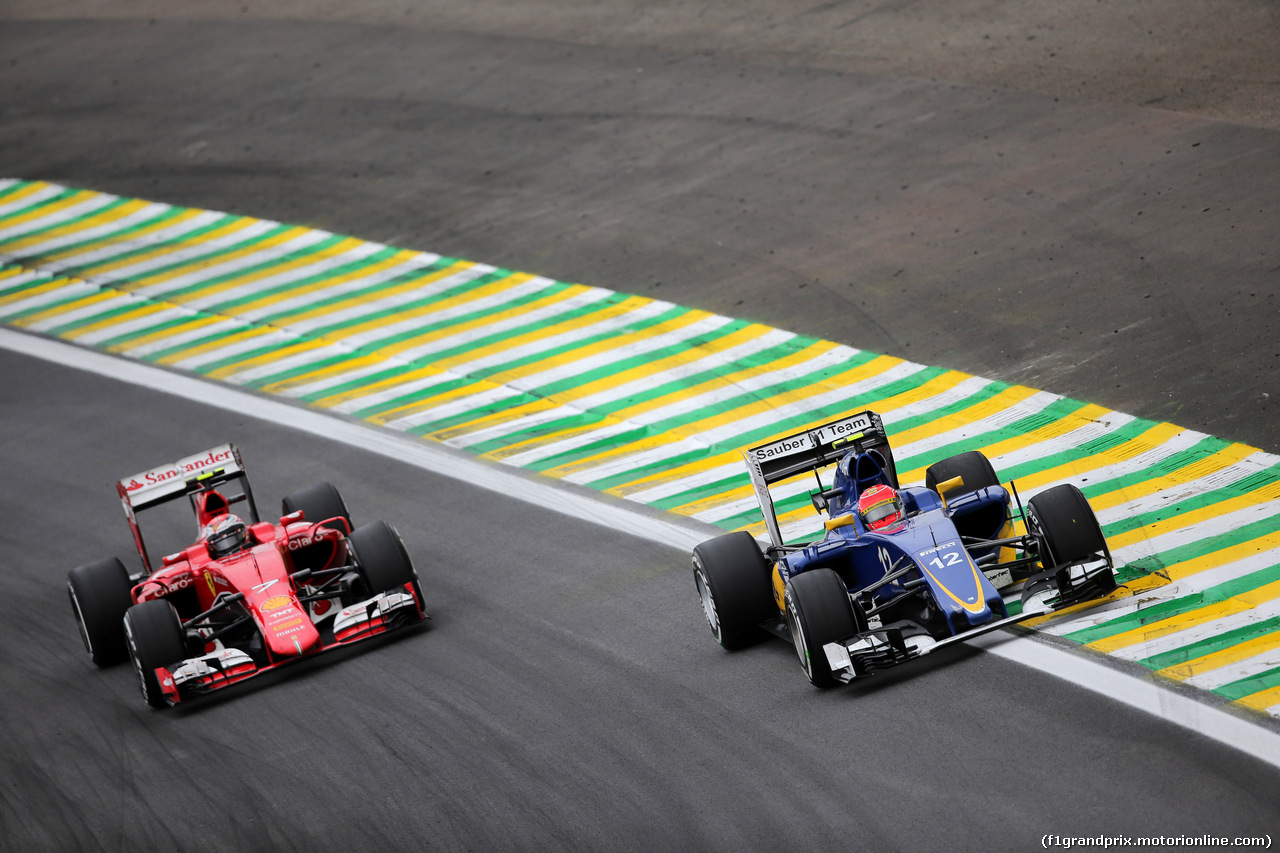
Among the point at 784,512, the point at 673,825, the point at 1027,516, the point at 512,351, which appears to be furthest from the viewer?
the point at 512,351

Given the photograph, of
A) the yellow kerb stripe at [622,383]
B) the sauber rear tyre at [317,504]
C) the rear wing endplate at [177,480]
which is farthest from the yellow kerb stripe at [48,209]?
the sauber rear tyre at [317,504]

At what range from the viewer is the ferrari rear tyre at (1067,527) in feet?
36.3

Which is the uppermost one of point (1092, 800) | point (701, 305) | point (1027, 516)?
point (701, 305)

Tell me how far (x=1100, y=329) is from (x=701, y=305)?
584cm

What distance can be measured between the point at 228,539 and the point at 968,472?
6993 mm

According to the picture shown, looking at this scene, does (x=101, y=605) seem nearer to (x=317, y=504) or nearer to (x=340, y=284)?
(x=317, y=504)

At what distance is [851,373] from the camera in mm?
17922

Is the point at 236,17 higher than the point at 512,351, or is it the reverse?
the point at 236,17

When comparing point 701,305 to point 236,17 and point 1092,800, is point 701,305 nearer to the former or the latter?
point 1092,800

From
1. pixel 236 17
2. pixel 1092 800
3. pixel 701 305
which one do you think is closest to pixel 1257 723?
pixel 1092 800

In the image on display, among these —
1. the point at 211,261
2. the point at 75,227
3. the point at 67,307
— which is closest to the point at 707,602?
the point at 211,261

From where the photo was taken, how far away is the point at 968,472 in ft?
40.5

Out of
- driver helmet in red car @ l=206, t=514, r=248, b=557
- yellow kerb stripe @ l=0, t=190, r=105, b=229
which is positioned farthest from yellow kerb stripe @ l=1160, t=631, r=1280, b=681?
yellow kerb stripe @ l=0, t=190, r=105, b=229

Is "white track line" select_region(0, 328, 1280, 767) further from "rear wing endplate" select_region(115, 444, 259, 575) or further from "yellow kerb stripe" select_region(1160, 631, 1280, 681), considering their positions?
"rear wing endplate" select_region(115, 444, 259, 575)
